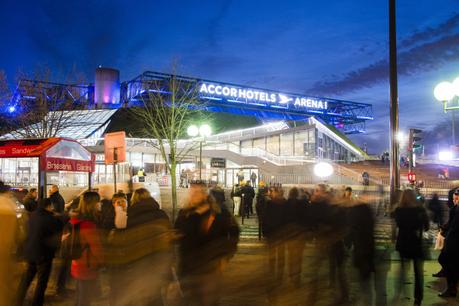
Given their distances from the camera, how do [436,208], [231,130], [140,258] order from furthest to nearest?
[231,130] < [436,208] < [140,258]

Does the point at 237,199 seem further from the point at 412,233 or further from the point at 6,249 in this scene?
the point at 6,249

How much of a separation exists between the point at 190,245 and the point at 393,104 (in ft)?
Result: 27.0

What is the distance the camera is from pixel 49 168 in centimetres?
1323

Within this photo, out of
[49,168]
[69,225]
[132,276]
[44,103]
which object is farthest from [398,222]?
[44,103]

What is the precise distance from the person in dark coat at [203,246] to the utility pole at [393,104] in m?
7.24

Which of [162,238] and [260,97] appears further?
[260,97]

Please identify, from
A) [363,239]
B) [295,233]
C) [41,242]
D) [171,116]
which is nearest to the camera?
[41,242]

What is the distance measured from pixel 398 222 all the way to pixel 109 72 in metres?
65.5

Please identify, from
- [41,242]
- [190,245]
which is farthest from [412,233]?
[41,242]

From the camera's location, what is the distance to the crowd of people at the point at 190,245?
18.2ft

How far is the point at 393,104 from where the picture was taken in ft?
39.5

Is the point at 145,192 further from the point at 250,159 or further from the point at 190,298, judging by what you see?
the point at 250,159

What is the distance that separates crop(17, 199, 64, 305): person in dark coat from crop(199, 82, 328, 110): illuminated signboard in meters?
60.3

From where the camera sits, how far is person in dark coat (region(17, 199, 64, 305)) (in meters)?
6.82
